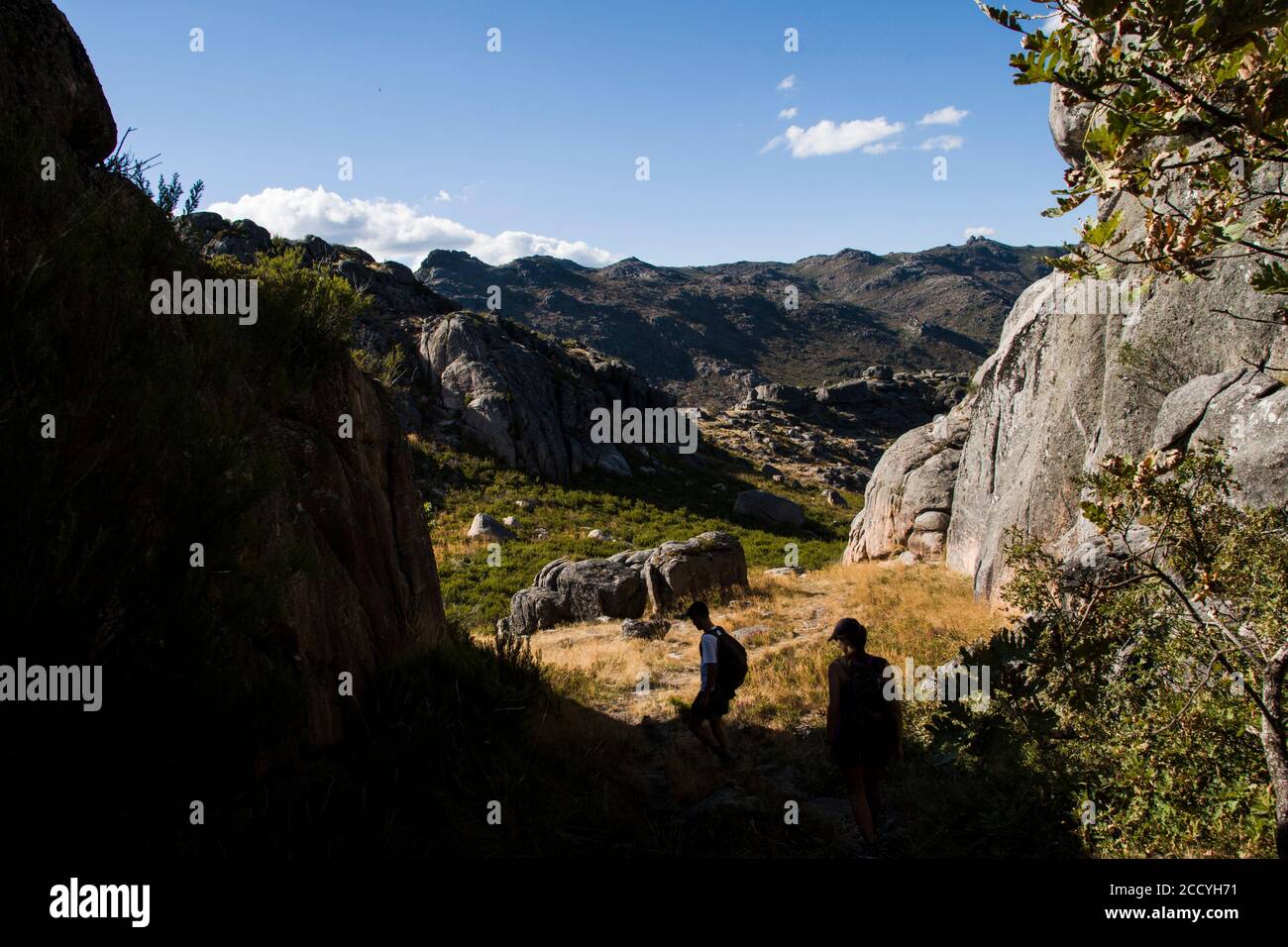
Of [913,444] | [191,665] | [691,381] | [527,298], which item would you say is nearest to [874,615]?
[913,444]

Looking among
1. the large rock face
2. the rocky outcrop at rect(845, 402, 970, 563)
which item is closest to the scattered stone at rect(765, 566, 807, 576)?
the rocky outcrop at rect(845, 402, 970, 563)

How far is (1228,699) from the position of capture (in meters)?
5.16

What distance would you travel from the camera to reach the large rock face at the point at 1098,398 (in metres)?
9.88

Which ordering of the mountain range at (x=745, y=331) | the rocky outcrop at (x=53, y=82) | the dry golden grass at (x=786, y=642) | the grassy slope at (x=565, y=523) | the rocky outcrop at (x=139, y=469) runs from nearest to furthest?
the rocky outcrop at (x=139, y=469), the rocky outcrop at (x=53, y=82), the dry golden grass at (x=786, y=642), the grassy slope at (x=565, y=523), the mountain range at (x=745, y=331)

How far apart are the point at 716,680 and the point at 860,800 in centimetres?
227

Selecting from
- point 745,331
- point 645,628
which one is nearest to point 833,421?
point 645,628

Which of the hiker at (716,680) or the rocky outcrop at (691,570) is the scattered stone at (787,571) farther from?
the hiker at (716,680)

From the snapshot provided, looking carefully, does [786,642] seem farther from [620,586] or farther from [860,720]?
[860,720]

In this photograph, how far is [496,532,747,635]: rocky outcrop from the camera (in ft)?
58.0

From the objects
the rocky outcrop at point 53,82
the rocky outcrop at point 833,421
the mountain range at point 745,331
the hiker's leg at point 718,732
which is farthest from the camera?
the mountain range at point 745,331

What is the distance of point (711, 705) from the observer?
820cm

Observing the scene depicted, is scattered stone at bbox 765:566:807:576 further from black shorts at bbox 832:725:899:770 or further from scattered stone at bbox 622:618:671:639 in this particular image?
black shorts at bbox 832:725:899:770

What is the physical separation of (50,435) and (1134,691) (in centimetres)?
760

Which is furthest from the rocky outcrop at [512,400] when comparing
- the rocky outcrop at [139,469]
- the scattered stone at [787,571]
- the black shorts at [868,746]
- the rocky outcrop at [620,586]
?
the black shorts at [868,746]
